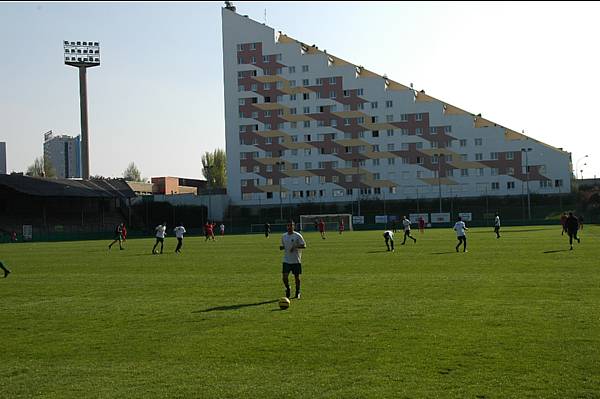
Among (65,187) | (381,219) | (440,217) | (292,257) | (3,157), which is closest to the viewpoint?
(292,257)

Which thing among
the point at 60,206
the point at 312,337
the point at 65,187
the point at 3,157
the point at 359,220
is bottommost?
the point at 312,337

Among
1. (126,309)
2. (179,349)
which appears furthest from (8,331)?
(179,349)

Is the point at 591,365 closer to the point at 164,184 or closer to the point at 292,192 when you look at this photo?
the point at 292,192

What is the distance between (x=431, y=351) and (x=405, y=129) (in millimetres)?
94354

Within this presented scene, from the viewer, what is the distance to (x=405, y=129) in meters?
103

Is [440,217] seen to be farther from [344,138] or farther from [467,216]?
[344,138]

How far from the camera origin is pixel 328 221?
280 ft

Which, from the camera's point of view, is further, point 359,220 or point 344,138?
point 344,138

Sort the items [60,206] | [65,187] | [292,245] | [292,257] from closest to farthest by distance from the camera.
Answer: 1. [292,245]
2. [292,257]
3. [65,187]
4. [60,206]

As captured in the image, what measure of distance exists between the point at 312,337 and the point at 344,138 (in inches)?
3757

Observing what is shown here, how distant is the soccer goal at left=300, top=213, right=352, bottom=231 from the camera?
8381cm

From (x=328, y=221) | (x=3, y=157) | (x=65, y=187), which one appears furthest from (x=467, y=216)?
(x=3, y=157)

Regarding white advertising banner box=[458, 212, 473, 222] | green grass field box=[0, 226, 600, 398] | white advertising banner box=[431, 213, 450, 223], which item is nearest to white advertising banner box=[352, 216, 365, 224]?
white advertising banner box=[431, 213, 450, 223]

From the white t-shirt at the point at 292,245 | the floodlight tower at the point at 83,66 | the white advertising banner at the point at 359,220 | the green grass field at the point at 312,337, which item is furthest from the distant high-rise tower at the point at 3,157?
the white t-shirt at the point at 292,245
